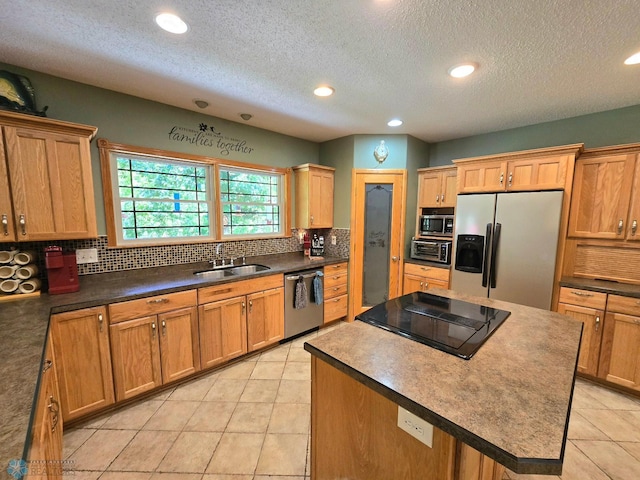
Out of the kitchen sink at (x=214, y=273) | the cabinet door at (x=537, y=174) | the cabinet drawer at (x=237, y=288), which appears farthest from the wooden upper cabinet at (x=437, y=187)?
the kitchen sink at (x=214, y=273)

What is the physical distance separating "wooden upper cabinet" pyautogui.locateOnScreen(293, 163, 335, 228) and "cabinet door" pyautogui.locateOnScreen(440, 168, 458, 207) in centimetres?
150

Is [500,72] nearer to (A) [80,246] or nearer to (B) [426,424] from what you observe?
(B) [426,424]

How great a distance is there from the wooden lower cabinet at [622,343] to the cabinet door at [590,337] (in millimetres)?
37

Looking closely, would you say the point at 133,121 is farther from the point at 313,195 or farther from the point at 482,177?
the point at 482,177

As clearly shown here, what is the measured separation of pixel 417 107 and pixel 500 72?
780 millimetres

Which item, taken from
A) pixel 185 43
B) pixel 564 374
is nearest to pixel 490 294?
pixel 564 374

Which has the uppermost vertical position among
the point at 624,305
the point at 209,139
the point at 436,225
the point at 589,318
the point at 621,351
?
the point at 209,139

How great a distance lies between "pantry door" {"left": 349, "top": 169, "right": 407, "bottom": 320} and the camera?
367 centimetres

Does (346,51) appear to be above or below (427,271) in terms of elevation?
above

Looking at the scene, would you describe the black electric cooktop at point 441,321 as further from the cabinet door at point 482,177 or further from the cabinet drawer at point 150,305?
the cabinet door at point 482,177

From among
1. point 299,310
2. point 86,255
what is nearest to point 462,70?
point 299,310

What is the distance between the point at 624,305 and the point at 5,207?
15.6 feet

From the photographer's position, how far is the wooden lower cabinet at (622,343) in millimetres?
2229

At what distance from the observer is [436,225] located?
11.6 feet
